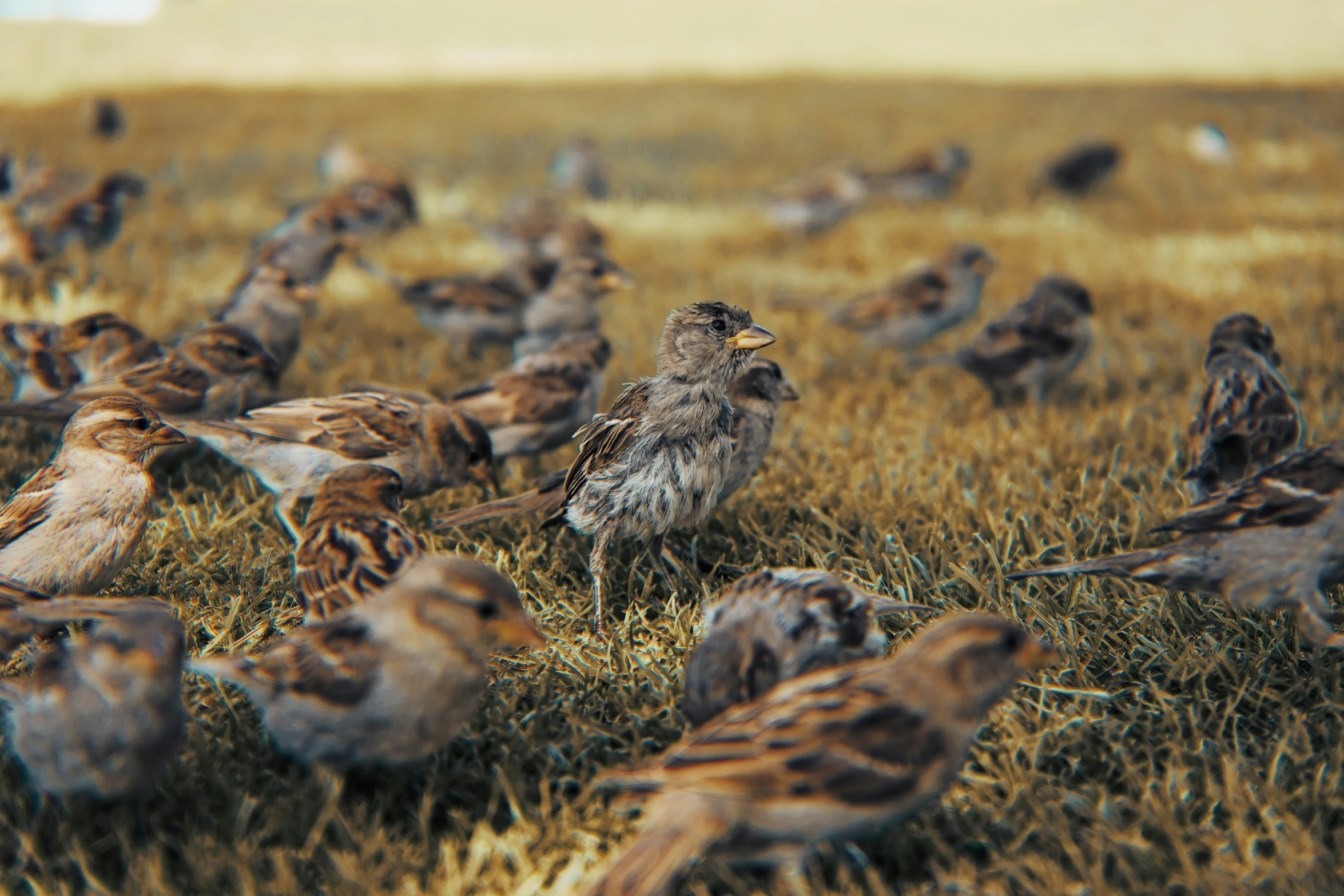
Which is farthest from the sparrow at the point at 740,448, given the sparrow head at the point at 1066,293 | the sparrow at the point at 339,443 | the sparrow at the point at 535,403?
the sparrow head at the point at 1066,293

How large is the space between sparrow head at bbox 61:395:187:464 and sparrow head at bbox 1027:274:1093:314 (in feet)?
18.7

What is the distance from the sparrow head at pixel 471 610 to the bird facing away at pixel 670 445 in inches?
44.0

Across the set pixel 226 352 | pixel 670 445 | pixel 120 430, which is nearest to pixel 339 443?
pixel 120 430

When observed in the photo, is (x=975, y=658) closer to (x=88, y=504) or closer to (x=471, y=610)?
(x=471, y=610)

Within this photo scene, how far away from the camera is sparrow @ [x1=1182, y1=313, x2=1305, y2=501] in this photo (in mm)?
4758

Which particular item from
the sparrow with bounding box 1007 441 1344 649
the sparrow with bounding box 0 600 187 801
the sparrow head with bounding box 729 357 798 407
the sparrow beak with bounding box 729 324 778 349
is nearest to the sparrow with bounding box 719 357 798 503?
the sparrow head with bounding box 729 357 798 407

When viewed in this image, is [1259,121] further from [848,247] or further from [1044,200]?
[848,247]

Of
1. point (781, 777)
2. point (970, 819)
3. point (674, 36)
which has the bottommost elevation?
point (970, 819)

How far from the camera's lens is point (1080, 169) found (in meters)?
13.5

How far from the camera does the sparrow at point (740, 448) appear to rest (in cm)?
452

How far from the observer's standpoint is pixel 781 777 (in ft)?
8.32

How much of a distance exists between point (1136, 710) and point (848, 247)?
841 cm

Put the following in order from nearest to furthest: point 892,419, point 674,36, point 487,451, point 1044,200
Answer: point 487,451 < point 892,419 < point 1044,200 < point 674,36

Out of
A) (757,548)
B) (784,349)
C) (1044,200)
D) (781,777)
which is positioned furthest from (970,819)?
(1044,200)
